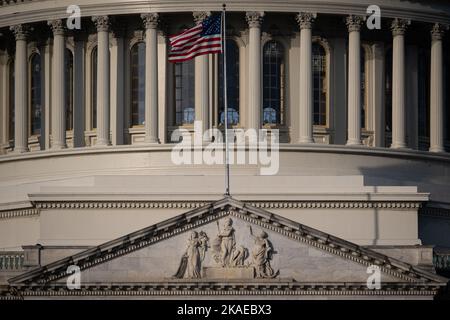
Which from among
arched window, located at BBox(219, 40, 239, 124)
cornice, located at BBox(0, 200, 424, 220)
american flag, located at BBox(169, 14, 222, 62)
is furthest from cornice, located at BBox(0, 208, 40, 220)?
arched window, located at BBox(219, 40, 239, 124)

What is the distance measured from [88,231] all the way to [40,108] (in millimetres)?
11738

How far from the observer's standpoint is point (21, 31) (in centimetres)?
13225

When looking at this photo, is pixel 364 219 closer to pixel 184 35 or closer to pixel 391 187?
pixel 391 187

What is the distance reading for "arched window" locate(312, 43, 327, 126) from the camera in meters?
131

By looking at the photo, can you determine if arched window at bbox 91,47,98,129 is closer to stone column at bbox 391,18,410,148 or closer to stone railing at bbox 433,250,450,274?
stone column at bbox 391,18,410,148

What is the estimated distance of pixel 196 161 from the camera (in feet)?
420

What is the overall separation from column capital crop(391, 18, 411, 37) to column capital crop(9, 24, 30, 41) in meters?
15.5

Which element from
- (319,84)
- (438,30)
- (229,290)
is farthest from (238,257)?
(438,30)

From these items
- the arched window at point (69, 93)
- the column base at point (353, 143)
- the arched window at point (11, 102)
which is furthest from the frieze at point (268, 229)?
the arched window at point (11, 102)

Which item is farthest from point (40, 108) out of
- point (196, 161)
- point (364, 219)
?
point (364, 219)

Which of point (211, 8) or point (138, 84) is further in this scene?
point (138, 84)

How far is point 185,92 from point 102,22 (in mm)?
4569

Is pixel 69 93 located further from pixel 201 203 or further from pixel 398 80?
pixel 398 80

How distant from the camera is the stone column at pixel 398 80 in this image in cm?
13100
